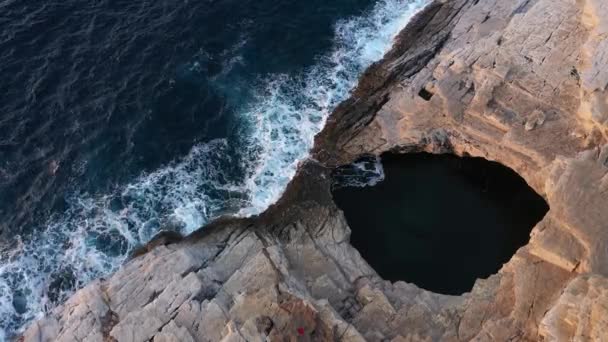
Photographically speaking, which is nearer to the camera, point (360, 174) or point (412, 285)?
point (412, 285)

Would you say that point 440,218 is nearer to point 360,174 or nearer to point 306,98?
point 360,174

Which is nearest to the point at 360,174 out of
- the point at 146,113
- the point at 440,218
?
the point at 440,218

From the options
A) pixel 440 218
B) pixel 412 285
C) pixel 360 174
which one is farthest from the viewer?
pixel 360 174

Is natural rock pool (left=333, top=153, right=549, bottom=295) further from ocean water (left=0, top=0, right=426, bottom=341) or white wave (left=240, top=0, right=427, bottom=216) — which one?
ocean water (left=0, top=0, right=426, bottom=341)

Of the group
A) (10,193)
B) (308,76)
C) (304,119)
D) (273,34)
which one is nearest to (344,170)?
(304,119)

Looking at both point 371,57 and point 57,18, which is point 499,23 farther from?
point 57,18

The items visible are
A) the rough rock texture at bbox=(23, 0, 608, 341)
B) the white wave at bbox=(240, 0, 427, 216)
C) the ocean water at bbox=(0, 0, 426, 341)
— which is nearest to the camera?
the rough rock texture at bbox=(23, 0, 608, 341)

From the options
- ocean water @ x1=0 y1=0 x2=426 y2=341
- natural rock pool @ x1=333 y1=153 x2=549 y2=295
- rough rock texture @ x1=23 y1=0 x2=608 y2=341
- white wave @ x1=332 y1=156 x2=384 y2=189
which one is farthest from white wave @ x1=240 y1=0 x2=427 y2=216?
natural rock pool @ x1=333 y1=153 x2=549 y2=295
